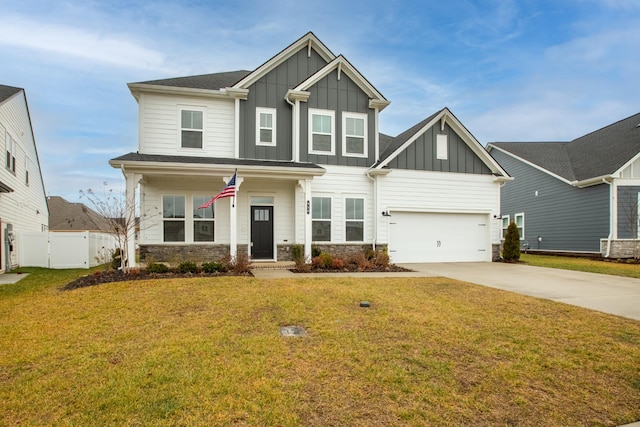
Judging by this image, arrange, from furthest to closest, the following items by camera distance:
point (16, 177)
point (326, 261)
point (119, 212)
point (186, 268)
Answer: point (16, 177) → point (326, 261) → point (119, 212) → point (186, 268)

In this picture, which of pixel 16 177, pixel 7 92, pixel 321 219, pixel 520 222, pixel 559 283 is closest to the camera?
pixel 559 283

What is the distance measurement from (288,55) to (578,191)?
643 inches

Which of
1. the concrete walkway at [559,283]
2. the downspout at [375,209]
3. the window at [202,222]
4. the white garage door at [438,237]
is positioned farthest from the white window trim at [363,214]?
the window at [202,222]

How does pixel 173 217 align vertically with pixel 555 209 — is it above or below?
below

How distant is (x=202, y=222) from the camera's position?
13.8m

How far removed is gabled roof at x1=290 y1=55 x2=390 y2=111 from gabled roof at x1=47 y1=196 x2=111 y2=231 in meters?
27.1

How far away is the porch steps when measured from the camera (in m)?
12.4

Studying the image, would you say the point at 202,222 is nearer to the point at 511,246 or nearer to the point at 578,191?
the point at 511,246

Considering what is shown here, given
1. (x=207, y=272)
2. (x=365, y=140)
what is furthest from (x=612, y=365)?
(x=365, y=140)

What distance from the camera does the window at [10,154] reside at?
47.0ft

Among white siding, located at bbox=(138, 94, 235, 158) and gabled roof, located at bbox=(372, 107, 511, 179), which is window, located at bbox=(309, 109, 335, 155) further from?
white siding, located at bbox=(138, 94, 235, 158)

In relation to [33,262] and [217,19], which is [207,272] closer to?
[33,262]

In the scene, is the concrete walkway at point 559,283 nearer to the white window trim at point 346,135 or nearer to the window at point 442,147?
the window at point 442,147

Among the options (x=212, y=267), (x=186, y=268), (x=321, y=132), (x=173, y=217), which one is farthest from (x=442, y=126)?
(x=186, y=268)
